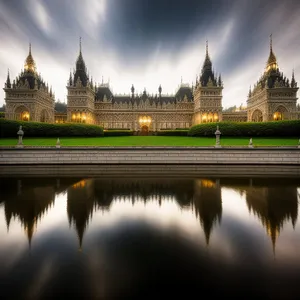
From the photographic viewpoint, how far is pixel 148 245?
16.3 feet

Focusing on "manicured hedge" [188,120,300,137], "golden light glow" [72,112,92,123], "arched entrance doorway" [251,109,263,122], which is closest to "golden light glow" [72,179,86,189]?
"manicured hedge" [188,120,300,137]

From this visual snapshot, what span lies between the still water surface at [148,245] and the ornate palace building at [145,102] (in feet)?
147

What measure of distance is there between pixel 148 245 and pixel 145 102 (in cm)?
6327

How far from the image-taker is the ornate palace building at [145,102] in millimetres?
52562

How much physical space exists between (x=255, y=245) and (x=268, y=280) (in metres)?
1.24

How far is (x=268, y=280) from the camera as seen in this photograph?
374 centimetres

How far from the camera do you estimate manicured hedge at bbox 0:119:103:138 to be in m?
26.5

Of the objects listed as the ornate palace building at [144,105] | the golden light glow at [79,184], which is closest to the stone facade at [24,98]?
the ornate palace building at [144,105]

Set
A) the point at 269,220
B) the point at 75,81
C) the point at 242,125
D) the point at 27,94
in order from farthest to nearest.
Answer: the point at 75,81
the point at 27,94
the point at 242,125
the point at 269,220

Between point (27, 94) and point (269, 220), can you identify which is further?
point (27, 94)

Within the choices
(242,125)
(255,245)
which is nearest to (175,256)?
(255,245)

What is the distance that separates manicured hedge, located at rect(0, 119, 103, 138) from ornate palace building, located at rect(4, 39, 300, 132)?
2193 cm

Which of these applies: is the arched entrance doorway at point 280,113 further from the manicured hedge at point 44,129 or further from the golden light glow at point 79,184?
the golden light glow at point 79,184

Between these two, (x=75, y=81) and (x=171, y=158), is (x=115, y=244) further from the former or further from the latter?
(x=75, y=81)
